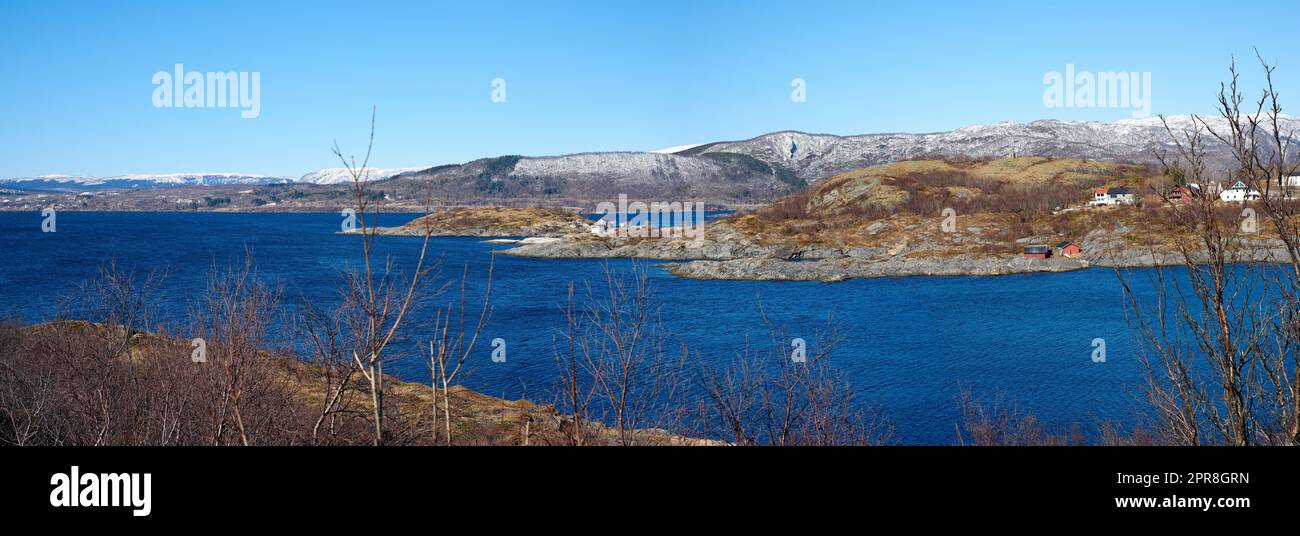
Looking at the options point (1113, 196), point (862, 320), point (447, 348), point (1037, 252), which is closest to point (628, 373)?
point (447, 348)

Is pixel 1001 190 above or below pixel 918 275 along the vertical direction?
above

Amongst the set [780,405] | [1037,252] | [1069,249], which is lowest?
[780,405]

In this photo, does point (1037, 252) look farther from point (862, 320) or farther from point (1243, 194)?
point (862, 320)

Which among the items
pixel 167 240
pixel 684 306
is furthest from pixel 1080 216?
pixel 167 240

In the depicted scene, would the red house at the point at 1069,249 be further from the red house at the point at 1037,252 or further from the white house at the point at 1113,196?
the white house at the point at 1113,196

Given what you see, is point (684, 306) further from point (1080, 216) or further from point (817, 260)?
point (1080, 216)

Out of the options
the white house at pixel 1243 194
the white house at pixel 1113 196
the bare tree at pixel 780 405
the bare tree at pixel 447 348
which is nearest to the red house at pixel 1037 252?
the white house at pixel 1243 194

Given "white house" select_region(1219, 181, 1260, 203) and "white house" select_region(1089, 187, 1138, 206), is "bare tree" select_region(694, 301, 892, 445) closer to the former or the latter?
"white house" select_region(1219, 181, 1260, 203)
